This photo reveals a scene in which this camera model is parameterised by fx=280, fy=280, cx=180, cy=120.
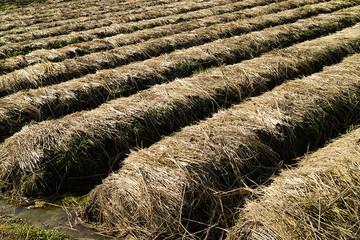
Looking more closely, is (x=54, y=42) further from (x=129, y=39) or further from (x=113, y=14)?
(x=113, y=14)

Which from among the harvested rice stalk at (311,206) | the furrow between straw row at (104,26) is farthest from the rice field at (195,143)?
the furrow between straw row at (104,26)

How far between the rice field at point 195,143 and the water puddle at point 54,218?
10cm

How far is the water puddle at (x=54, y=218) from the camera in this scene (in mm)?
3346

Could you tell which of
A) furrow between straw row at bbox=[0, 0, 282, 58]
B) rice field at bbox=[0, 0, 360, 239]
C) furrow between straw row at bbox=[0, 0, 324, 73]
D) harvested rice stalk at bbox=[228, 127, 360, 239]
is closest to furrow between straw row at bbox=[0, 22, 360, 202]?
rice field at bbox=[0, 0, 360, 239]

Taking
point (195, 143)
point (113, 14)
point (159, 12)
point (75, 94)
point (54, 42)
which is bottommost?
point (195, 143)

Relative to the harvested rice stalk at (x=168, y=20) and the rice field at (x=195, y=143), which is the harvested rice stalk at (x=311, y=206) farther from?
the harvested rice stalk at (x=168, y=20)

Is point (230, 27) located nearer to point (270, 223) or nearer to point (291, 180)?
point (291, 180)

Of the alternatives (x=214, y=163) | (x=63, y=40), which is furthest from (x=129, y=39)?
(x=214, y=163)

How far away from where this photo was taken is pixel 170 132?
505cm

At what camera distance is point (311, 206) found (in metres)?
2.78

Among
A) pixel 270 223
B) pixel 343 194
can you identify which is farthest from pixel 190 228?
pixel 343 194

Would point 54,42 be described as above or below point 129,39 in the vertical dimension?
above

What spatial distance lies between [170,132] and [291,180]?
7.75 ft

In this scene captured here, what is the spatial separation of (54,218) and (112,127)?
1.67 meters
